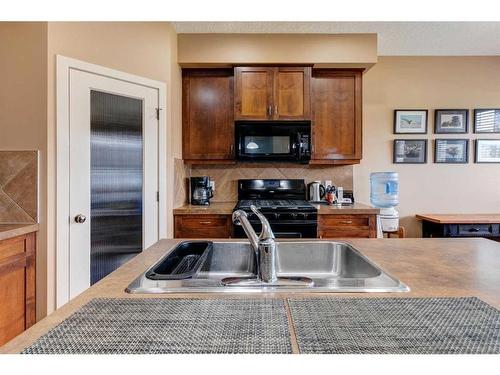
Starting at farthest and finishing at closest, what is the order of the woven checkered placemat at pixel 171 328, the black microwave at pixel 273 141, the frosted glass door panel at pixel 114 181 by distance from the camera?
the black microwave at pixel 273 141 → the frosted glass door panel at pixel 114 181 → the woven checkered placemat at pixel 171 328

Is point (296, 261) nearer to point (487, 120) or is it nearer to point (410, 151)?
point (410, 151)

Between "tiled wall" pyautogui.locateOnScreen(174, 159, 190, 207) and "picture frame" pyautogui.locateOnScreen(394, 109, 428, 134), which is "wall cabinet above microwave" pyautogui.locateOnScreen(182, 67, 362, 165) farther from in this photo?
"picture frame" pyautogui.locateOnScreen(394, 109, 428, 134)

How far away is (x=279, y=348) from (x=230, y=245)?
0.95 metres

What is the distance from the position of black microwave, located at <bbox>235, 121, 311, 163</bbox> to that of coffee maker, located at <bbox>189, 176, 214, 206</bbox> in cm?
45

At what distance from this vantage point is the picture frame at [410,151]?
3668 mm

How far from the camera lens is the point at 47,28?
2096 millimetres

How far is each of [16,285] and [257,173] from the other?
2371 mm

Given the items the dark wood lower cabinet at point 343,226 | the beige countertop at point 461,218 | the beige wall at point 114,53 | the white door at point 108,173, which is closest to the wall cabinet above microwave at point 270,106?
the beige wall at point 114,53

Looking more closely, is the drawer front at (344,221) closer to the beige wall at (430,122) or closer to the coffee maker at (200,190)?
the beige wall at (430,122)

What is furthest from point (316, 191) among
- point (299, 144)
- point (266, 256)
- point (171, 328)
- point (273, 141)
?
point (171, 328)

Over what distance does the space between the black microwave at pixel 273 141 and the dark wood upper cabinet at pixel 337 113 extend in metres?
0.15

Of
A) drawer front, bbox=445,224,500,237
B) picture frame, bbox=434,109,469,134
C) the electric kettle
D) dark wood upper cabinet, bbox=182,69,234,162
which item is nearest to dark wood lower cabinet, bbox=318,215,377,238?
the electric kettle

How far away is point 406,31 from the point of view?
120 inches

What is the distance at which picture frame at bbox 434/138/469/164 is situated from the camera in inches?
144
